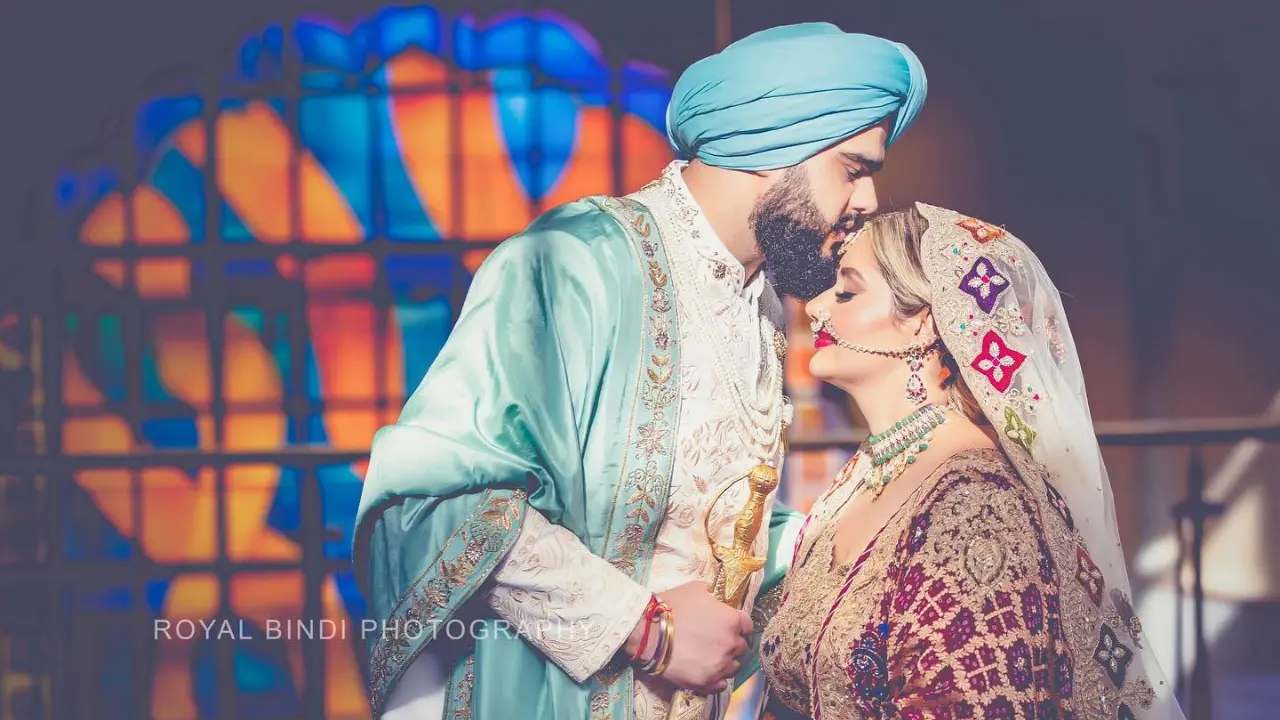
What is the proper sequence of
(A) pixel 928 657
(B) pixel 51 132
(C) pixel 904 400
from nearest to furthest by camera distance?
(A) pixel 928 657
(C) pixel 904 400
(B) pixel 51 132

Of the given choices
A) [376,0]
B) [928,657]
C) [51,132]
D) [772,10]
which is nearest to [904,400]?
[928,657]

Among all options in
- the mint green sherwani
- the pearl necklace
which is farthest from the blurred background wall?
the mint green sherwani

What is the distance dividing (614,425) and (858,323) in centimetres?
35

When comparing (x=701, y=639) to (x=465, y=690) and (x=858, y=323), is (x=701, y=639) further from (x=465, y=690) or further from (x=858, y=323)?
(x=858, y=323)

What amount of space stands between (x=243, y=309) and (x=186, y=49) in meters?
0.68

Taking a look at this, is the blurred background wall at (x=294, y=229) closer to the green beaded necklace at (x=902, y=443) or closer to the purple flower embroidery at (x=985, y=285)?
the green beaded necklace at (x=902, y=443)

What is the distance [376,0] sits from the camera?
3.67m

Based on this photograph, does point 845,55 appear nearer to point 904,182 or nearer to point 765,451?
point 765,451

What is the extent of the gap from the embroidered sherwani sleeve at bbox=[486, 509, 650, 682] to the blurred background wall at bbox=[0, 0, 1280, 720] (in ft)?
5.91

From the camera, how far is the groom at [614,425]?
1860 millimetres

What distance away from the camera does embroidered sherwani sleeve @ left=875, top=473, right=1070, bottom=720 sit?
1.68 m

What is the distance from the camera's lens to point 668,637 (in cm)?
189

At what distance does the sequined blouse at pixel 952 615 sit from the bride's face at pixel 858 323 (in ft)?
0.57

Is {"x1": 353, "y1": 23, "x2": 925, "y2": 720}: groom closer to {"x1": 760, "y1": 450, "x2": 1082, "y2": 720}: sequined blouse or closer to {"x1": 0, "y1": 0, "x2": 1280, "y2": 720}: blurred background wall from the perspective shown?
{"x1": 760, "y1": 450, "x2": 1082, "y2": 720}: sequined blouse
